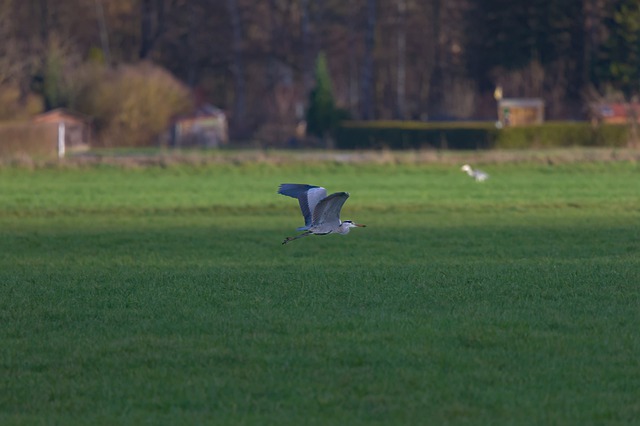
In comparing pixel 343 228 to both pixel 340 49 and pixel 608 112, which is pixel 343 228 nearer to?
pixel 608 112

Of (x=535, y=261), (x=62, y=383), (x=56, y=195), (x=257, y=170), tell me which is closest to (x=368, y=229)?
(x=535, y=261)

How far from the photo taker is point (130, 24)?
275ft

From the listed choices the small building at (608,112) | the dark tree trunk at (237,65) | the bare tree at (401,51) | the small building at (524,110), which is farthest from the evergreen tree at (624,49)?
the dark tree trunk at (237,65)

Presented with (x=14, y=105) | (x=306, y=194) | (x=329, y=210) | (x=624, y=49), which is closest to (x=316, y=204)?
(x=306, y=194)

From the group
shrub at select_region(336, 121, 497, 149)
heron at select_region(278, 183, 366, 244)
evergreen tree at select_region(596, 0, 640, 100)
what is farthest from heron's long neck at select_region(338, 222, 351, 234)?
evergreen tree at select_region(596, 0, 640, 100)

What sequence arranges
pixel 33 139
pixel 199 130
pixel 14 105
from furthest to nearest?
pixel 199 130
pixel 14 105
pixel 33 139

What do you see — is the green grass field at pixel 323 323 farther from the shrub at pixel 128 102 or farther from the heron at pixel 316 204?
the shrub at pixel 128 102

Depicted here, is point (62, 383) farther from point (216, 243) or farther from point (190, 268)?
point (216, 243)

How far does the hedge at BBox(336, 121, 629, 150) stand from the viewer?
56.9 metres

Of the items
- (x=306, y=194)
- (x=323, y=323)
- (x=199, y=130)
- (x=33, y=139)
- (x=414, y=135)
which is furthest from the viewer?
(x=199, y=130)

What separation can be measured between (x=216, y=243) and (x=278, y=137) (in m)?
54.5

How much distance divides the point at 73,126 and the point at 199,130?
9.62m

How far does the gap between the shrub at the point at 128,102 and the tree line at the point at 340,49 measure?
1565 millimetres

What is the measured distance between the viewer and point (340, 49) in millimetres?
82562
